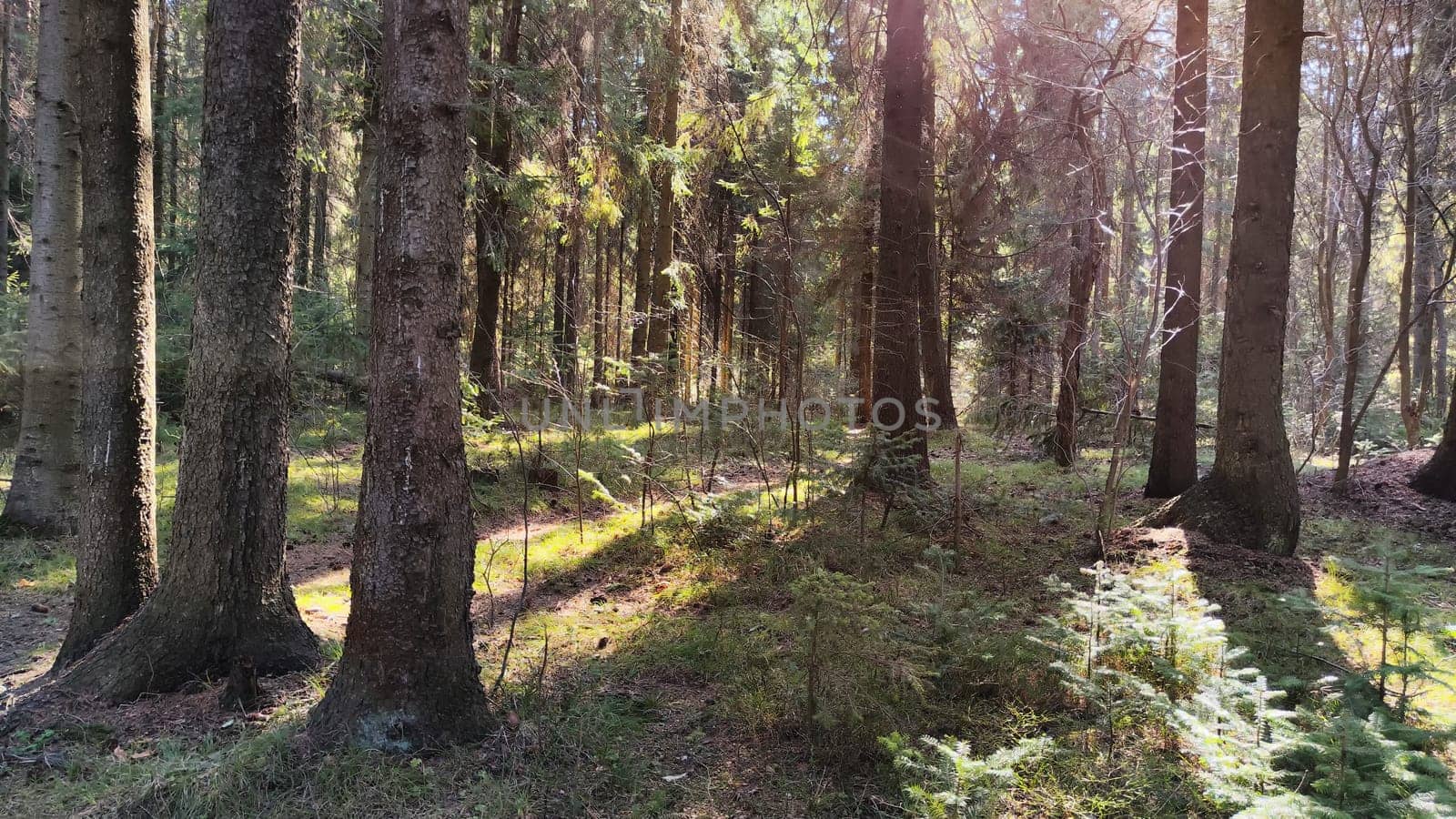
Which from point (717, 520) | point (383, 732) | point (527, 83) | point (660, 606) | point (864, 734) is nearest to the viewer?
point (383, 732)

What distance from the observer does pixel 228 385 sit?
3727 mm

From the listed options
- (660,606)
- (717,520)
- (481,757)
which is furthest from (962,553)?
(481,757)

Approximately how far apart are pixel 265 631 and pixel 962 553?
17.2 feet

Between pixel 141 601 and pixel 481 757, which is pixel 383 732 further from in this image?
pixel 141 601

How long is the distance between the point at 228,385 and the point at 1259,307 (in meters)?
7.71

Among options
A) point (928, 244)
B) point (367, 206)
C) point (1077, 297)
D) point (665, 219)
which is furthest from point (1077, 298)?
point (367, 206)

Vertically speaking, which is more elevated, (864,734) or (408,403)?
(408,403)

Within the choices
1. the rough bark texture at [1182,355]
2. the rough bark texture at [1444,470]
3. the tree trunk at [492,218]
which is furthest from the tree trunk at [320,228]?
the rough bark texture at [1444,470]

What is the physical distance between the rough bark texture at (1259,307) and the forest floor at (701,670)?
53 centimetres

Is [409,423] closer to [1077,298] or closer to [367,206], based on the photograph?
[367,206]

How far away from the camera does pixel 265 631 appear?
391 cm

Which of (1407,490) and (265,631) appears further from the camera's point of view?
(1407,490)

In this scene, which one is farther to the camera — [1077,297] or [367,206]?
[1077,297]

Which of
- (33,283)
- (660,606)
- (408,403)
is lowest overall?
(660,606)
